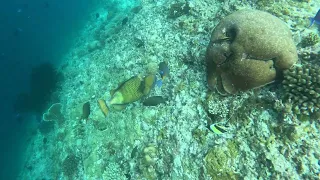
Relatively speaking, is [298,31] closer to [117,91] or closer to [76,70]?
[117,91]

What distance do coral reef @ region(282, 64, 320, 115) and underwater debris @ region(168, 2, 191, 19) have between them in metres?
3.95

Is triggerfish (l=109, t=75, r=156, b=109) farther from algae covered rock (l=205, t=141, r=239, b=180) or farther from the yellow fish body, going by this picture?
algae covered rock (l=205, t=141, r=239, b=180)

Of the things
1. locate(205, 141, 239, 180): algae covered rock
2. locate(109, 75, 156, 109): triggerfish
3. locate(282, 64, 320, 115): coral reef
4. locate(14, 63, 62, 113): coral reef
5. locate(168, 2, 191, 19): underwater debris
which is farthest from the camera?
locate(14, 63, 62, 113): coral reef

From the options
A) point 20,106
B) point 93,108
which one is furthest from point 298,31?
point 20,106

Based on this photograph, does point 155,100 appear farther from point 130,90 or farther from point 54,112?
point 54,112

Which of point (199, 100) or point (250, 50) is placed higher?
point (250, 50)

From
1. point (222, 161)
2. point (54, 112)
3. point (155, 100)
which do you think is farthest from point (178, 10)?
point (54, 112)

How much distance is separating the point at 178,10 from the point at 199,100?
3.83 meters

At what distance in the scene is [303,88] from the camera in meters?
3.13

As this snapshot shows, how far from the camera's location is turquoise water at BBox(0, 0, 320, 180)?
309 centimetres

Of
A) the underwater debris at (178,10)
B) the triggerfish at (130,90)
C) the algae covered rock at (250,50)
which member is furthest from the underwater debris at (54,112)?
the algae covered rock at (250,50)

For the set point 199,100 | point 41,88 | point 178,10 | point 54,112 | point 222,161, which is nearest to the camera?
point 222,161

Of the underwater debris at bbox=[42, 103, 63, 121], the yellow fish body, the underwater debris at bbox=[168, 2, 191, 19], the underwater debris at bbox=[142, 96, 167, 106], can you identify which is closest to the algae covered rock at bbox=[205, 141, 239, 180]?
the underwater debris at bbox=[142, 96, 167, 106]

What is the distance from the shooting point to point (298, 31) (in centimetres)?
416
